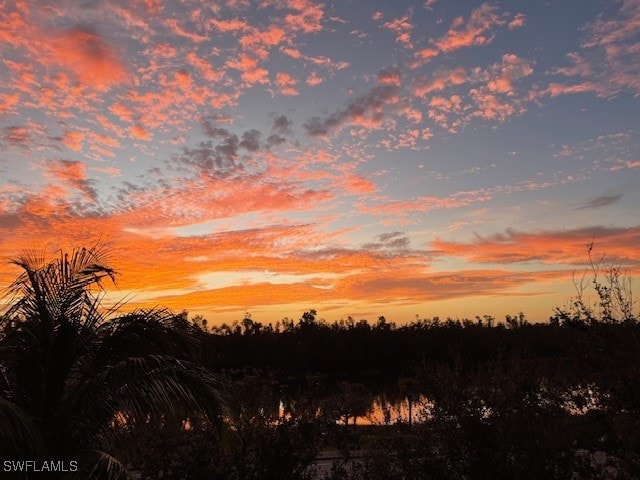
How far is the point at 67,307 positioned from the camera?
7.39m

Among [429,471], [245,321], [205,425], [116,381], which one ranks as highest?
[245,321]

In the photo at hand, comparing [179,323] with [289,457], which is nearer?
[179,323]

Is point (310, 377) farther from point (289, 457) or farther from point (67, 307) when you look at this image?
point (67, 307)

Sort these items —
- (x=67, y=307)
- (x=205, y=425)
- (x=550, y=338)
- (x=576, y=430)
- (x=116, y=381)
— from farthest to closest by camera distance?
1. (x=550, y=338)
2. (x=205, y=425)
3. (x=576, y=430)
4. (x=67, y=307)
5. (x=116, y=381)

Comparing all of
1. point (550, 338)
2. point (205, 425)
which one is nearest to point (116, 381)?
point (205, 425)

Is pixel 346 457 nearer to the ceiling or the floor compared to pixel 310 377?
nearer to the floor

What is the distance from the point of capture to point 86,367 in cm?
730

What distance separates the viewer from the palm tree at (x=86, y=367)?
267 inches

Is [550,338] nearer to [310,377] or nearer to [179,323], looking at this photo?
[310,377]

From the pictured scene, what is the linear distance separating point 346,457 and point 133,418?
14.2 feet

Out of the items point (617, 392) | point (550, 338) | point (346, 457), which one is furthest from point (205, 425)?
point (550, 338)

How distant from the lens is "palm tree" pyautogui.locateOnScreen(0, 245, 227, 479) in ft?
22.3

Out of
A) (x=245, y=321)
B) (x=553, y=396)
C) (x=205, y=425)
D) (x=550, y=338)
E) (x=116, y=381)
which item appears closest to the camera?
(x=116, y=381)

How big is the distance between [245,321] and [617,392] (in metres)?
94.7
